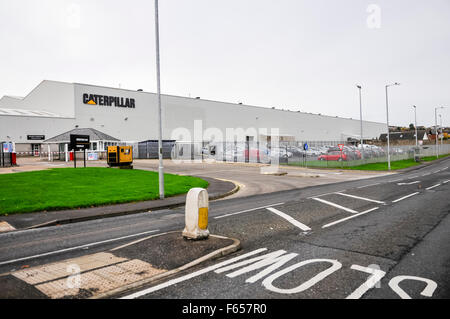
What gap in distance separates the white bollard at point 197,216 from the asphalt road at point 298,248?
105 cm

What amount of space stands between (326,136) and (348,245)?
95763 millimetres

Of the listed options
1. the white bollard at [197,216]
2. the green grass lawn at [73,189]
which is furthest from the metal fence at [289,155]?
the white bollard at [197,216]

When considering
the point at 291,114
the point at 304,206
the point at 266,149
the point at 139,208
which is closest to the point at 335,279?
the point at 304,206

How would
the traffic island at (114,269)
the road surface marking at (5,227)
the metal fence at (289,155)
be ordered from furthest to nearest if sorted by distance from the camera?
the metal fence at (289,155) < the road surface marking at (5,227) < the traffic island at (114,269)

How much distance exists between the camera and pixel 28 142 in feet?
156

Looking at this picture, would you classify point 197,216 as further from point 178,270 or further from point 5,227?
point 5,227

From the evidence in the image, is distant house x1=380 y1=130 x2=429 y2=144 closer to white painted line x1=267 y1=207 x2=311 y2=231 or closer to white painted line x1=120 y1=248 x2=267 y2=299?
white painted line x1=267 y1=207 x2=311 y2=231

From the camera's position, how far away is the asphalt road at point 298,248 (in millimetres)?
5039

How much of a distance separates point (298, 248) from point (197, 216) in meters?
2.32

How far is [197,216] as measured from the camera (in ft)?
23.6

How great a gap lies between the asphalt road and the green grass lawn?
2.85 m

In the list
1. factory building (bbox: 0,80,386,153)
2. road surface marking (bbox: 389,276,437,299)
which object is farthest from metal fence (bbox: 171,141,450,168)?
road surface marking (bbox: 389,276,437,299)

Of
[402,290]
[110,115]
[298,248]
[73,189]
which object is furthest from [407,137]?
[402,290]

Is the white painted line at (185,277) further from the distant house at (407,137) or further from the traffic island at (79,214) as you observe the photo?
the distant house at (407,137)
